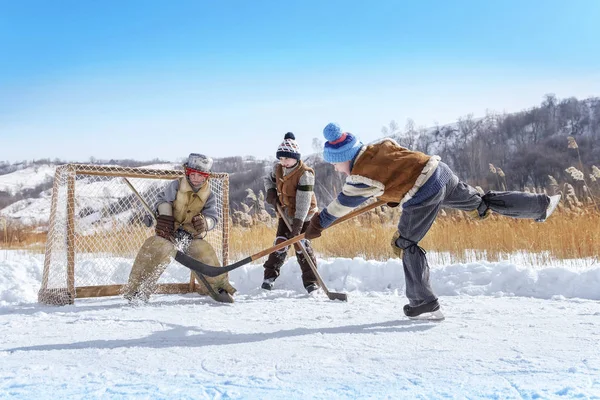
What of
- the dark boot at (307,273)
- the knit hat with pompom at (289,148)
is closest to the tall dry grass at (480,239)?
the dark boot at (307,273)

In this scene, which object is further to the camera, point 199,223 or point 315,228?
point 199,223

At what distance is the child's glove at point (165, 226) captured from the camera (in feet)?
13.6

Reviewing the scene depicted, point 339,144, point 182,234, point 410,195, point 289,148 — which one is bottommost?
point 182,234

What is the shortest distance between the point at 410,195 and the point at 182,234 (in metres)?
2.01

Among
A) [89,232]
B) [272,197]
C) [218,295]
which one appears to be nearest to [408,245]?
[218,295]

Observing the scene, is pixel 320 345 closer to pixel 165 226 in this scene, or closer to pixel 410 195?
pixel 410 195

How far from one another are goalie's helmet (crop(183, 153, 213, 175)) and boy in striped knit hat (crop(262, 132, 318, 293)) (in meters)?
0.61

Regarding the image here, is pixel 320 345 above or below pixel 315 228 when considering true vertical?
below

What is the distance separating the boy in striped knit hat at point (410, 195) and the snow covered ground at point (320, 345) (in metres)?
0.34

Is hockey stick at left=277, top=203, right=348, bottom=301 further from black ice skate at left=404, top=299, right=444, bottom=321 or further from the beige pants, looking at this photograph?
black ice skate at left=404, top=299, right=444, bottom=321

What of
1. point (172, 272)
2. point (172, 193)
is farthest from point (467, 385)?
point (172, 272)

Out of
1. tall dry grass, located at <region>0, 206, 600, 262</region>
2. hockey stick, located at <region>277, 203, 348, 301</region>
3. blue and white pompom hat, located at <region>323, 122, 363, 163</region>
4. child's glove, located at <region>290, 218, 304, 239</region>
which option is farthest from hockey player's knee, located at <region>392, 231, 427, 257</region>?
tall dry grass, located at <region>0, 206, 600, 262</region>

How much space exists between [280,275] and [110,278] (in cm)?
201

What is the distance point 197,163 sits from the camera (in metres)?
4.21
